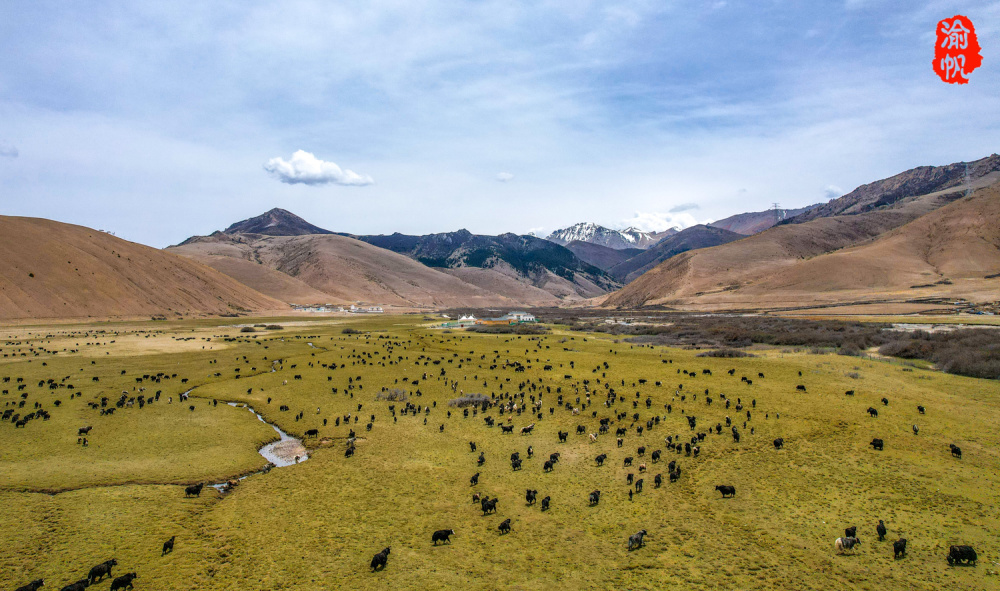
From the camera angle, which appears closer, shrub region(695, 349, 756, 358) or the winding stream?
the winding stream

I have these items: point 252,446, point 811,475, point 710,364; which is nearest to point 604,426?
point 811,475

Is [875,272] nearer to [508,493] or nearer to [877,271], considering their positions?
[877,271]

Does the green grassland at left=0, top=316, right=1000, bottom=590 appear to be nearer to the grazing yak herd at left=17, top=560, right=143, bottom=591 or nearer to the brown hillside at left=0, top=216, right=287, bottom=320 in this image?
the grazing yak herd at left=17, top=560, right=143, bottom=591

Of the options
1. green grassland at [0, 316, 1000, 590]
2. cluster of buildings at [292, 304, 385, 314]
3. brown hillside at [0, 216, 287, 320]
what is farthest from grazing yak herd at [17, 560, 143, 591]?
cluster of buildings at [292, 304, 385, 314]

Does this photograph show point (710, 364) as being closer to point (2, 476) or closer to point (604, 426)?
point (604, 426)

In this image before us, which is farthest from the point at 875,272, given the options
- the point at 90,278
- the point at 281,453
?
the point at 90,278

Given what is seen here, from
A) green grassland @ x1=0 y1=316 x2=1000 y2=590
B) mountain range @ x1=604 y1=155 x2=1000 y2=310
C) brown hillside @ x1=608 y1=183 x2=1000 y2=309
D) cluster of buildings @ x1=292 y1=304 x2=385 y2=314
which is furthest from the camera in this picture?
cluster of buildings @ x1=292 y1=304 x2=385 y2=314

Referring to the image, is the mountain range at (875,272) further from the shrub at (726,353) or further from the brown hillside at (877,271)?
the shrub at (726,353)

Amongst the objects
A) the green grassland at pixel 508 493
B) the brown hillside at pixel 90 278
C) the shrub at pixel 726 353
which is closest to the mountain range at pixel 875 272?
the shrub at pixel 726 353
